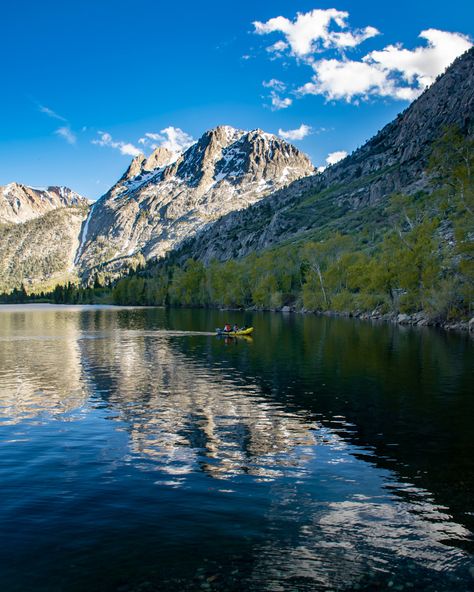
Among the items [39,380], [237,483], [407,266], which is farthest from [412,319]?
[237,483]

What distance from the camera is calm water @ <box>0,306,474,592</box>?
13477 mm

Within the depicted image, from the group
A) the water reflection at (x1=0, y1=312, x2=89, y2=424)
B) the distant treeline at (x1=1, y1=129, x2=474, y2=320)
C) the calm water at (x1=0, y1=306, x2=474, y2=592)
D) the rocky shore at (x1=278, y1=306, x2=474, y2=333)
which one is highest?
the distant treeline at (x1=1, y1=129, x2=474, y2=320)

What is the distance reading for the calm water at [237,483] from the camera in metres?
13.5

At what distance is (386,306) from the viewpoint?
126 meters

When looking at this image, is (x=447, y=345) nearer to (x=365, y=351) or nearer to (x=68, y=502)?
(x=365, y=351)

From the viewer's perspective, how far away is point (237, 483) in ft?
63.8

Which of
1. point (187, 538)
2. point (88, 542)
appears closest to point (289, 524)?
point (187, 538)

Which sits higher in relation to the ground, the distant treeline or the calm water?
the distant treeline

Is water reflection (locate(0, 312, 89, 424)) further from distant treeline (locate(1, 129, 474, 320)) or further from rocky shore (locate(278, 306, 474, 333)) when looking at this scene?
rocky shore (locate(278, 306, 474, 333))

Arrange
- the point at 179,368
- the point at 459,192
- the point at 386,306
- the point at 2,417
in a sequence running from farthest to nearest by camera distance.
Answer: the point at 386,306 → the point at 459,192 → the point at 179,368 → the point at 2,417

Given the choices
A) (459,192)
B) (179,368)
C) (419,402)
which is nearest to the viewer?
(419,402)

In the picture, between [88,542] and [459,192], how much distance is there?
7737 centimetres

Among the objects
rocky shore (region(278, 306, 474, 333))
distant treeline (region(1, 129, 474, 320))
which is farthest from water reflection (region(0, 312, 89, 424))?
rocky shore (region(278, 306, 474, 333))

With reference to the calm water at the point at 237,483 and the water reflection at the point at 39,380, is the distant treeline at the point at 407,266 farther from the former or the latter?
the water reflection at the point at 39,380
